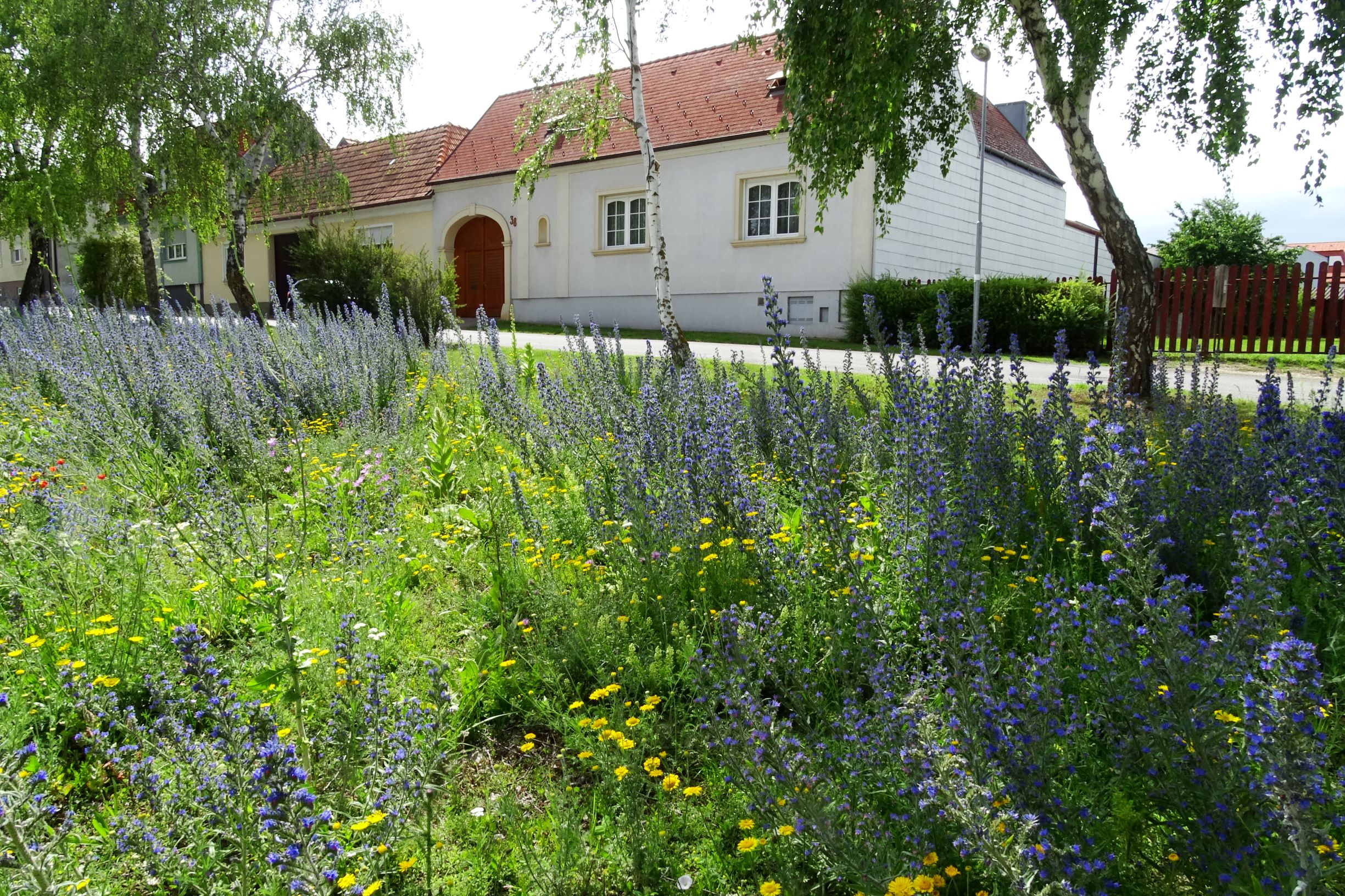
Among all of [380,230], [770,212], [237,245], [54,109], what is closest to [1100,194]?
[770,212]

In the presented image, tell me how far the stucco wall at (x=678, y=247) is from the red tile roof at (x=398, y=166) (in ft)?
4.59

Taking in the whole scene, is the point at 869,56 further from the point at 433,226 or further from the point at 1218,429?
the point at 433,226

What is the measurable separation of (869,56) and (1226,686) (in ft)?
23.1

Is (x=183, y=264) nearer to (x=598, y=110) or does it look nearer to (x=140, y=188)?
(x=140, y=188)

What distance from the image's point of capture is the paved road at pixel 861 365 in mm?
9652

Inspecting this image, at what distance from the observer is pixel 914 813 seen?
6.53 feet

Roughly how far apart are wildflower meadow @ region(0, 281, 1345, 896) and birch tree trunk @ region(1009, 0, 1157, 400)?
3.54 meters

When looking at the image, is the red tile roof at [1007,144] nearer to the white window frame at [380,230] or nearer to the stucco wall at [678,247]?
the stucco wall at [678,247]

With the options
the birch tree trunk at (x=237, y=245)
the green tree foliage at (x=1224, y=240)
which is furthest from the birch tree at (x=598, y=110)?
the green tree foliage at (x=1224, y=240)

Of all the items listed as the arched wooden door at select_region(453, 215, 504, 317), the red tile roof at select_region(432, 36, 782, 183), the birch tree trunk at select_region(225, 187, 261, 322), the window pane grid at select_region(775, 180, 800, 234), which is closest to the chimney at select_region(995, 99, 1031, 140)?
the red tile roof at select_region(432, 36, 782, 183)

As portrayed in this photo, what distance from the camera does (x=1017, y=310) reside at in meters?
15.5

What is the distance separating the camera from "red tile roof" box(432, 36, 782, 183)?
19.9 meters

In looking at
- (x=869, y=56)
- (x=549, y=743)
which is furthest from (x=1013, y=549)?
(x=869, y=56)

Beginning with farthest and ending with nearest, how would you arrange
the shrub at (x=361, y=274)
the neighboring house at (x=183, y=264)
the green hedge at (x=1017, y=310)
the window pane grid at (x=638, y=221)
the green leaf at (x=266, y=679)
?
the neighboring house at (x=183, y=264)
the window pane grid at (x=638, y=221)
the shrub at (x=361, y=274)
the green hedge at (x=1017, y=310)
the green leaf at (x=266, y=679)
